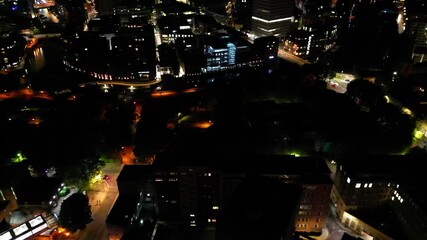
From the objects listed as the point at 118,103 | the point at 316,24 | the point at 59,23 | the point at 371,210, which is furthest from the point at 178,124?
the point at 59,23

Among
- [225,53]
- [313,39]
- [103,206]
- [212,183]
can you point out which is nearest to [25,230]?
[103,206]

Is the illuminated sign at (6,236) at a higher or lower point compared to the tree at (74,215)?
higher

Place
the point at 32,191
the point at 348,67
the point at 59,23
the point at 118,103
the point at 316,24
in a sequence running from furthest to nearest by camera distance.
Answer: the point at 59,23
the point at 316,24
the point at 348,67
the point at 118,103
the point at 32,191

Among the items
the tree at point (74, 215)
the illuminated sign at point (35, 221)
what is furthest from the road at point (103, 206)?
the illuminated sign at point (35, 221)

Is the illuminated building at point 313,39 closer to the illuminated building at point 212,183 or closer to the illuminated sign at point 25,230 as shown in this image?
the illuminated building at point 212,183

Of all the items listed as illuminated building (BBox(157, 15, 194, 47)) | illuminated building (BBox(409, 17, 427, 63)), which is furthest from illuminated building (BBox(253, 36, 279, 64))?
illuminated building (BBox(409, 17, 427, 63))

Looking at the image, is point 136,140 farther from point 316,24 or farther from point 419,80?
point 316,24
